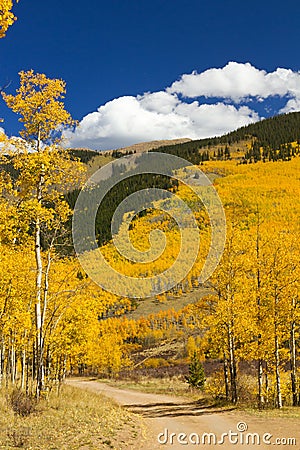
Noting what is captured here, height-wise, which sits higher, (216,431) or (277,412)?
(216,431)

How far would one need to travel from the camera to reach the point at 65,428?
12.4 m

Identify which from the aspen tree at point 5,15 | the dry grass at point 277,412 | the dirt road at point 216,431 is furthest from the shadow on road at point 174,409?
the aspen tree at point 5,15

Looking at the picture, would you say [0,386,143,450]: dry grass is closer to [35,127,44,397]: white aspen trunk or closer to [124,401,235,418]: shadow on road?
[35,127,44,397]: white aspen trunk

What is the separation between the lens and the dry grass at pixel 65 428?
10.6m

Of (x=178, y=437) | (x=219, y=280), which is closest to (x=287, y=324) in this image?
(x=219, y=280)

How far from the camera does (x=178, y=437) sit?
44.7ft

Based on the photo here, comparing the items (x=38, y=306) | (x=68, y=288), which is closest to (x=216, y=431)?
(x=38, y=306)

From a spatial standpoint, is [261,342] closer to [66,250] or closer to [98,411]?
[98,411]

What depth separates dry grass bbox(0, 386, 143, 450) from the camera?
1063 centimetres

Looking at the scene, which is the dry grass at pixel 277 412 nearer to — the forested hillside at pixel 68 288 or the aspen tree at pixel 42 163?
the forested hillside at pixel 68 288

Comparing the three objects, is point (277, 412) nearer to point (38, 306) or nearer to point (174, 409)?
point (174, 409)

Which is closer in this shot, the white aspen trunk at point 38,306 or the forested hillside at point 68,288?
the white aspen trunk at point 38,306

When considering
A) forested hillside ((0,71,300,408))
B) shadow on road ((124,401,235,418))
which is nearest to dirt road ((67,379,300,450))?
shadow on road ((124,401,235,418))

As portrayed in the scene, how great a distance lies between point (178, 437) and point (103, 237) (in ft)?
474
